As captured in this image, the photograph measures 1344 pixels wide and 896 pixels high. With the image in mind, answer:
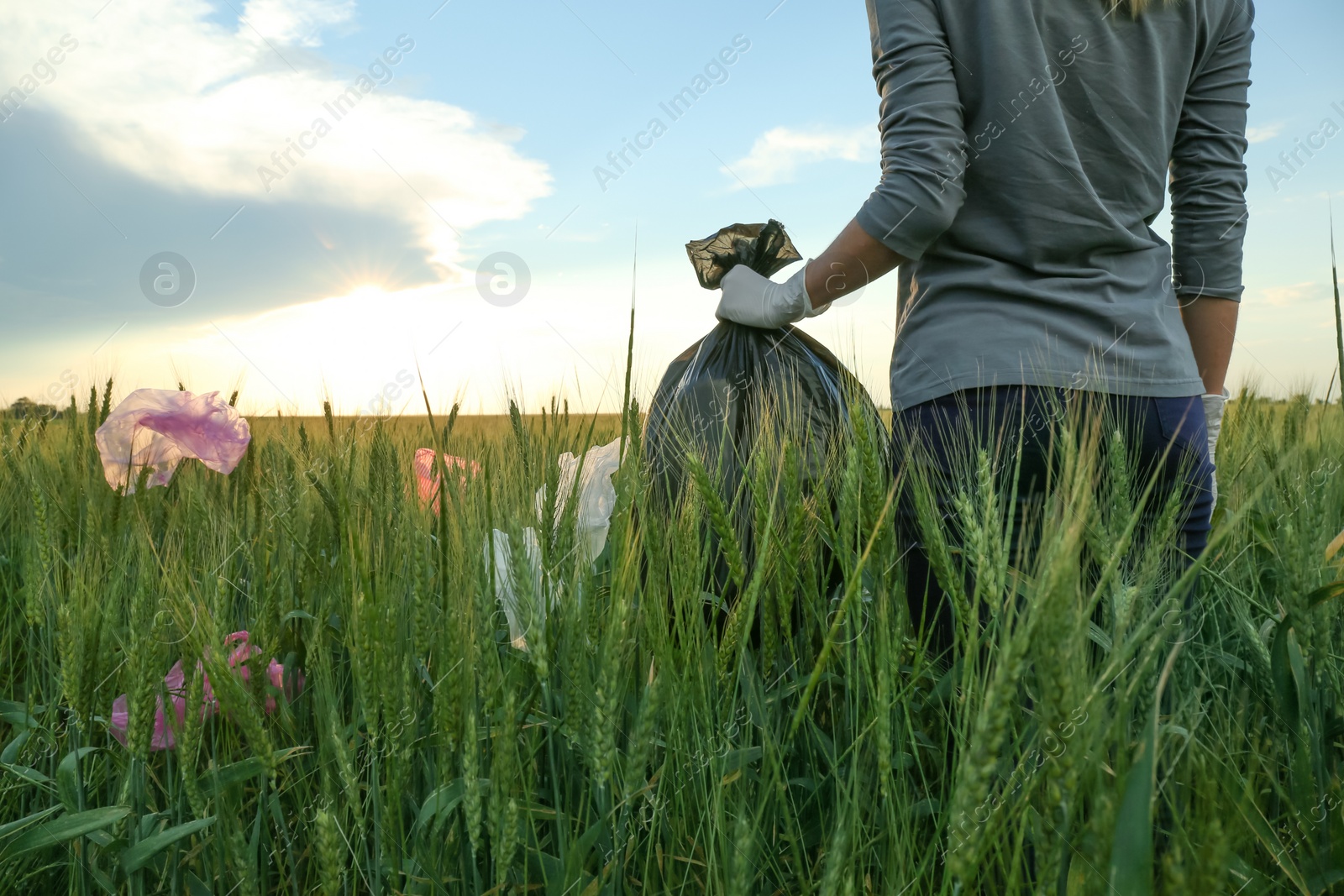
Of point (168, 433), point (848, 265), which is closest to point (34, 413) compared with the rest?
point (168, 433)

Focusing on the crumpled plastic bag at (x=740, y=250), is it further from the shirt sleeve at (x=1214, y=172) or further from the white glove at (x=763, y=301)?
the shirt sleeve at (x=1214, y=172)

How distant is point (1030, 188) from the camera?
1.13 m

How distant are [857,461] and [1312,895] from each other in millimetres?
520

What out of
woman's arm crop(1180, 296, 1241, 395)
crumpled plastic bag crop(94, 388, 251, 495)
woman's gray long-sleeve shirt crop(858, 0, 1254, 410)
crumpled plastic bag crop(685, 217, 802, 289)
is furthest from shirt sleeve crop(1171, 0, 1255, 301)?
crumpled plastic bag crop(94, 388, 251, 495)

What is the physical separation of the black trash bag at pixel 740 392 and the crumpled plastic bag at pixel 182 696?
0.58m

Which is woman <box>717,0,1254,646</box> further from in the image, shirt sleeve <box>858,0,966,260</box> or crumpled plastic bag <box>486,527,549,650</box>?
crumpled plastic bag <box>486,527,549,650</box>

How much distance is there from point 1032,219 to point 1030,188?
0.14ft

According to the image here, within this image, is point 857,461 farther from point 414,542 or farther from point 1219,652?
point 1219,652

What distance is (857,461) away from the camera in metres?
0.79

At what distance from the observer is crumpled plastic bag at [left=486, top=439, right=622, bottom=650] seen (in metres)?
0.76

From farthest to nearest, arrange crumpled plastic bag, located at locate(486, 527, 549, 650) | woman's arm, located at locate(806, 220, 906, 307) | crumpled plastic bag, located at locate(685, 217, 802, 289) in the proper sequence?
crumpled plastic bag, located at locate(685, 217, 802, 289) → woman's arm, located at locate(806, 220, 906, 307) → crumpled plastic bag, located at locate(486, 527, 549, 650)

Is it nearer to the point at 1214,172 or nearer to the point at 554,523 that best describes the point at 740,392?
the point at 554,523

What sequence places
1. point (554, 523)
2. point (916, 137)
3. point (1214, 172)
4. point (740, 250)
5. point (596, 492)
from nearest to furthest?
point (554, 523) < point (916, 137) < point (1214, 172) < point (596, 492) < point (740, 250)

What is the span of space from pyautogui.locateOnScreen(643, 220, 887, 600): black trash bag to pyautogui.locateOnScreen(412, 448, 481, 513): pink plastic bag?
284mm
